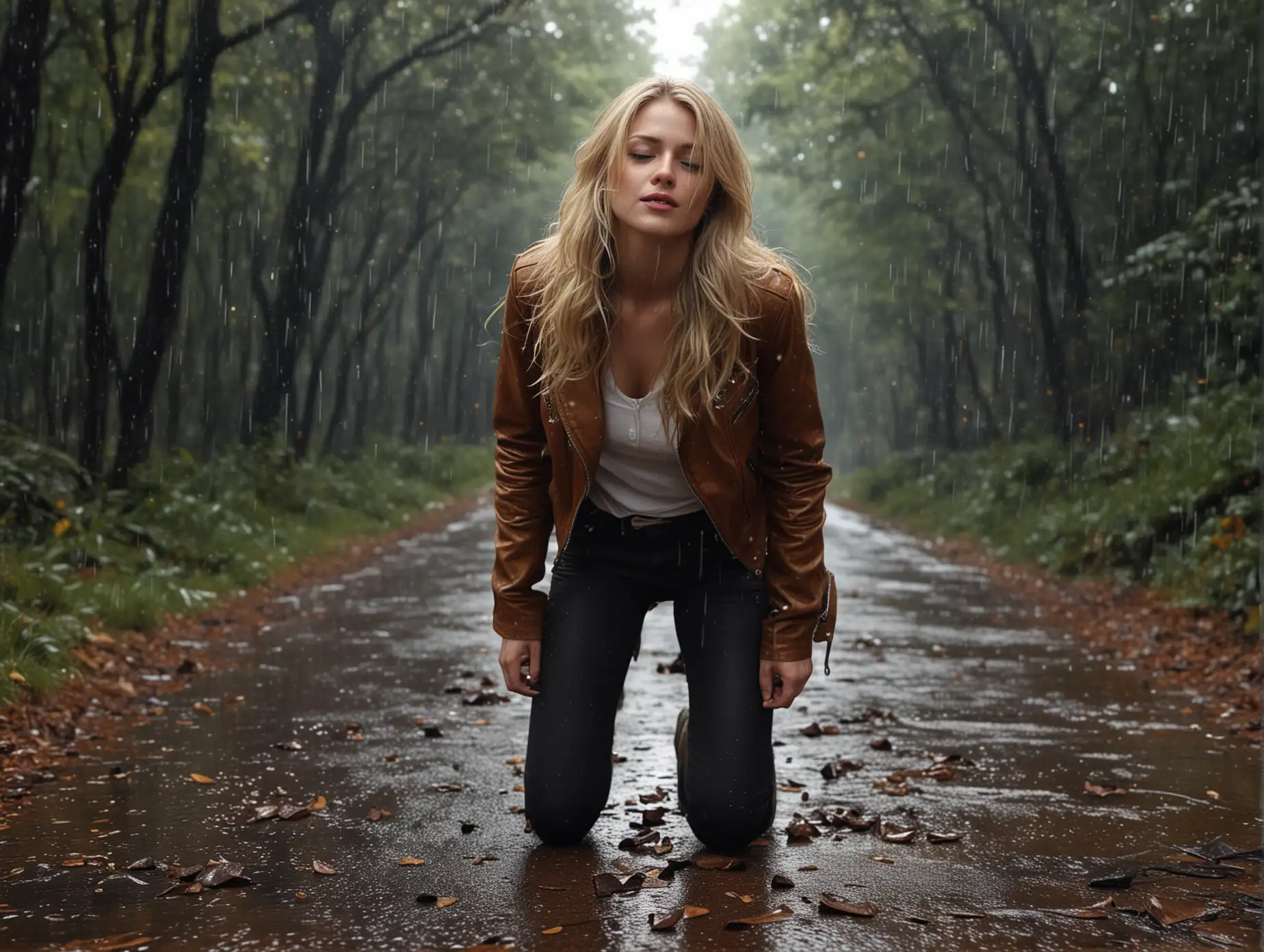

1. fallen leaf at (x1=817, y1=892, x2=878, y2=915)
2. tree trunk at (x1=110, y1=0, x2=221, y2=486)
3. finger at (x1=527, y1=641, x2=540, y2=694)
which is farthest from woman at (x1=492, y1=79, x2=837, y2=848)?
tree trunk at (x1=110, y1=0, x2=221, y2=486)

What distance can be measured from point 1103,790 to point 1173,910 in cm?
165

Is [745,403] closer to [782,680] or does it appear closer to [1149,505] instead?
[782,680]

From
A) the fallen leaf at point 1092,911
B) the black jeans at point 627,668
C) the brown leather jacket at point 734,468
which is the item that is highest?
the brown leather jacket at point 734,468

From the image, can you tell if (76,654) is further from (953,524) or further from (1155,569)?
(953,524)

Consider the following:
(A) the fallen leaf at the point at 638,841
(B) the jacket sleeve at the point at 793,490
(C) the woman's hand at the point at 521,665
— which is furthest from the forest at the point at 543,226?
(B) the jacket sleeve at the point at 793,490

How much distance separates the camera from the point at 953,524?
2300cm

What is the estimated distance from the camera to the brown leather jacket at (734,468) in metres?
4.21

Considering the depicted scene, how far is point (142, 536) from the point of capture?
488 inches

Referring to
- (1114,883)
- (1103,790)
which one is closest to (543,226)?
(1103,790)

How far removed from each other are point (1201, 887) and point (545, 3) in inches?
767

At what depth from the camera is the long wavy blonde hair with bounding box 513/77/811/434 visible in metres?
4.15

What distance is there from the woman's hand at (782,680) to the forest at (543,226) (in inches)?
187

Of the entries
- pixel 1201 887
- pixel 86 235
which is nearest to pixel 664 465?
pixel 1201 887

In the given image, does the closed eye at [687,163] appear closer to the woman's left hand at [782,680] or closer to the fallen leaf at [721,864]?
the woman's left hand at [782,680]
